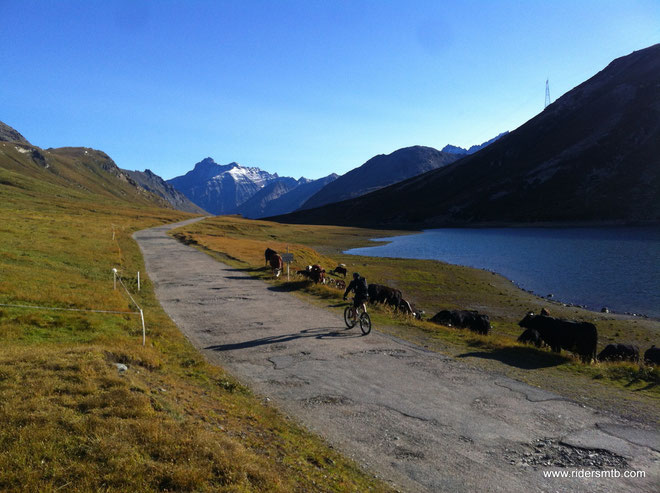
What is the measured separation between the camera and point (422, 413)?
1042cm

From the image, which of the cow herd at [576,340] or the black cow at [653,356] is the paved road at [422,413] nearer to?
the cow herd at [576,340]

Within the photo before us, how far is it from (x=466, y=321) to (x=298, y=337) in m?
12.9

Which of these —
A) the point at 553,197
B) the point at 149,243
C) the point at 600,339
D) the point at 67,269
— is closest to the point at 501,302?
the point at 600,339

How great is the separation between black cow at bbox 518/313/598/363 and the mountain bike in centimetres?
835

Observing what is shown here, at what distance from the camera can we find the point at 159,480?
233 inches

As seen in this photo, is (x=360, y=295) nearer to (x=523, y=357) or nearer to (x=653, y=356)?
(x=523, y=357)

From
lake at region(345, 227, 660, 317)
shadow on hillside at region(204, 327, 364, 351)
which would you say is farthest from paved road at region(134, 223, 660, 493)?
lake at region(345, 227, 660, 317)

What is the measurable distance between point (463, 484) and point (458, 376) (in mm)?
5956

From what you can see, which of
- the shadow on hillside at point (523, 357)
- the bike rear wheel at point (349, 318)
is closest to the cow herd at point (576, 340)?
the shadow on hillside at point (523, 357)

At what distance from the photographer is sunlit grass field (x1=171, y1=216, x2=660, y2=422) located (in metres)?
12.8

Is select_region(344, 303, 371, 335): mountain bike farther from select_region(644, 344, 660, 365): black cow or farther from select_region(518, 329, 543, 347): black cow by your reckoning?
select_region(644, 344, 660, 365): black cow

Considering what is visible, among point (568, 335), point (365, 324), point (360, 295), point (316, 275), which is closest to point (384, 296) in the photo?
point (316, 275)

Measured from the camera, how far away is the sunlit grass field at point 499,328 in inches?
503

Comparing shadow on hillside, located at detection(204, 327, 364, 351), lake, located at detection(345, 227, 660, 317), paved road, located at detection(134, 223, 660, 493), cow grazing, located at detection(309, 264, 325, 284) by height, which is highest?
cow grazing, located at detection(309, 264, 325, 284)
